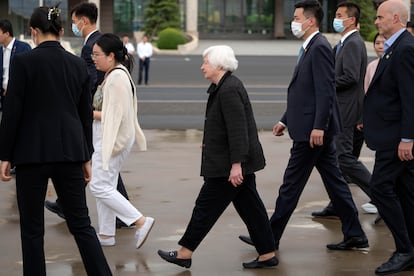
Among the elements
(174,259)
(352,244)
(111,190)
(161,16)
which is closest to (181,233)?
(111,190)

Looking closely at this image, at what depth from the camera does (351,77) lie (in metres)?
8.50

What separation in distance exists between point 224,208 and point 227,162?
0.43 metres

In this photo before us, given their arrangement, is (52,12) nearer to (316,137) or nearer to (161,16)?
(316,137)

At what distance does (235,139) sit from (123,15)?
227ft

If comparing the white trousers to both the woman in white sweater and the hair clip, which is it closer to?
the woman in white sweater

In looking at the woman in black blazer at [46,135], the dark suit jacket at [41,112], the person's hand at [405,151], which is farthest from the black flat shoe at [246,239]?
the dark suit jacket at [41,112]

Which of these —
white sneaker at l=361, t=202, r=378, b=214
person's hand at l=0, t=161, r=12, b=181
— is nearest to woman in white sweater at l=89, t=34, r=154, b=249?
person's hand at l=0, t=161, r=12, b=181

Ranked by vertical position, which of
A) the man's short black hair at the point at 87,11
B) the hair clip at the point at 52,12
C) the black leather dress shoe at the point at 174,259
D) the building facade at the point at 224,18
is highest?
the hair clip at the point at 52,12

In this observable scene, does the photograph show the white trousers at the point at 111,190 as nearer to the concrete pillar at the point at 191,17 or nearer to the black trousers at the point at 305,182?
the black trousers at the point at 305,182

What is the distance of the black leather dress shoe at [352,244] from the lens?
7.71 meters

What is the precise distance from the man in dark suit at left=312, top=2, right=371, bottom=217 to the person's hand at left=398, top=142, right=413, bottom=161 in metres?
1.73

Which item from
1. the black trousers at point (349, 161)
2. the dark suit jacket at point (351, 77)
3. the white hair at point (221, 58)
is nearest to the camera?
the white hair at point (221, 58)

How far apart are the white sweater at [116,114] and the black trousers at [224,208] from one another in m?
0.94

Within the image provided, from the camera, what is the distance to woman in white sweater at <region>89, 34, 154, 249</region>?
24.9 feet
